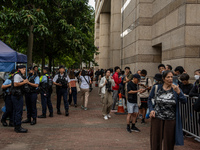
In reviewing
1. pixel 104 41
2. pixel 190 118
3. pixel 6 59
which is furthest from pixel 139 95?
pixel 104 41

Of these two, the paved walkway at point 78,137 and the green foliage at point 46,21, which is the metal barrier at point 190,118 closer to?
the paved walkway at point 78,137

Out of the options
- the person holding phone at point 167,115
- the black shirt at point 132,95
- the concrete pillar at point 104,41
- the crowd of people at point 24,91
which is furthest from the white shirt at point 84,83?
the concrete pillar at point 104,41

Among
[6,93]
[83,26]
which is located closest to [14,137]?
[6,93]

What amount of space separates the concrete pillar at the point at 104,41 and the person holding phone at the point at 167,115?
103 feet

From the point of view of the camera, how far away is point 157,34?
1327 cm

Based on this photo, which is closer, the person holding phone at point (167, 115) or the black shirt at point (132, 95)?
the person holding phone at point (167, 115)

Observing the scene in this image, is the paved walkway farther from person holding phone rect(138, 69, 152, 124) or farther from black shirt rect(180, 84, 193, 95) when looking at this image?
black shirt rect(180, 84, 193, 95)

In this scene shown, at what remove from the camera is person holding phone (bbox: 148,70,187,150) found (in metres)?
4.09

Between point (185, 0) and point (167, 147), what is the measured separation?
7.17 metres

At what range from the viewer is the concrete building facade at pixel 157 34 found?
9406 millimetres

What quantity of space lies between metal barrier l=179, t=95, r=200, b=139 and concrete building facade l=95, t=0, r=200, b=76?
3.36 m

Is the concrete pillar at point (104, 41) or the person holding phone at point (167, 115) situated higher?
the concrete pillar at point (104, 41)

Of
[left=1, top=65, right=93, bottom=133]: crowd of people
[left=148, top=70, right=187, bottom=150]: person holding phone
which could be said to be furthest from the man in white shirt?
[left=148, top=70, right=187, bottom=150]: person holding phone

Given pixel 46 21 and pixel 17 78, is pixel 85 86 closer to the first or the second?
pixel 17 78
